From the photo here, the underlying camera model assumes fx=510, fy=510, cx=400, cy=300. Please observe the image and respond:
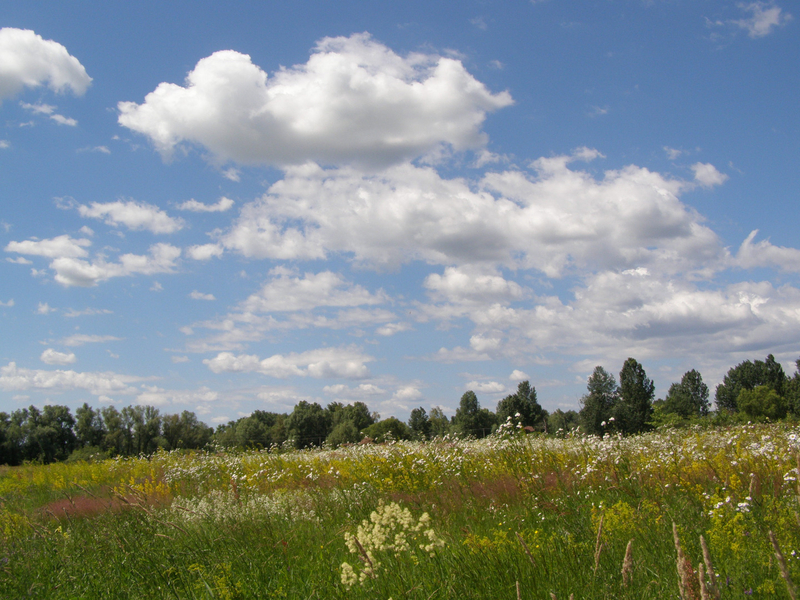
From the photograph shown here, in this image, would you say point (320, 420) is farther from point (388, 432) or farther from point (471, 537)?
point (471, 537)

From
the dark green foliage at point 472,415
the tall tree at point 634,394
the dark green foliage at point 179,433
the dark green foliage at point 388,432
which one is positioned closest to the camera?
the dark green foliage at point 388,432

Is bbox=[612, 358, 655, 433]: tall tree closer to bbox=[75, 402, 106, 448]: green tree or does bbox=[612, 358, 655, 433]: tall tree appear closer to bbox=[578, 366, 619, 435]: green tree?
bbox=[578, 366, 619, 435]: green tree

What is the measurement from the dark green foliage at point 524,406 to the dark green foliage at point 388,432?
9.95 m

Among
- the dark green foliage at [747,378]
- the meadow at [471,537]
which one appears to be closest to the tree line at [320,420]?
the dark green foliage at [747,378]

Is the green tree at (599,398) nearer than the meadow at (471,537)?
No

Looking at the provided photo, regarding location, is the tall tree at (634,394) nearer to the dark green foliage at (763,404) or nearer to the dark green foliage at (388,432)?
the dark green foliage at (763,404)

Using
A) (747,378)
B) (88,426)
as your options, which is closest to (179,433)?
(88,426)

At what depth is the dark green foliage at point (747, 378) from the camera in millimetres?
93188

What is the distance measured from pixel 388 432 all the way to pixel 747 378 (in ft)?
353

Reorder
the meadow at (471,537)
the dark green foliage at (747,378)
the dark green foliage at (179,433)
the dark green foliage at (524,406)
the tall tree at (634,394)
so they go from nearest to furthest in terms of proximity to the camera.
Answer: the meadow at (471,537) < the dark green foliage at (179,433) < the dark green foliage at (524,406) < the tall tree at (634,394) < the dark green foliage at (747,378)

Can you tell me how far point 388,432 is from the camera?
43.6 ft

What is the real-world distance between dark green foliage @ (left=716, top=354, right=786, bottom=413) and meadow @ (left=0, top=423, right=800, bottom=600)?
4018 inches

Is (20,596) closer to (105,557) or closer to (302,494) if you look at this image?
(105,557)

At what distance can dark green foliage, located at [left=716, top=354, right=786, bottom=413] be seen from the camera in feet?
306
